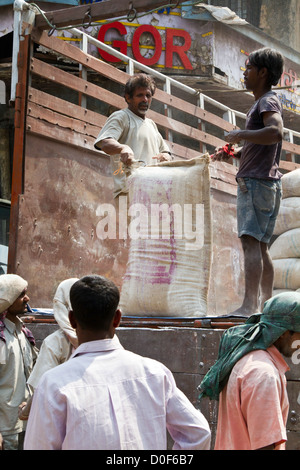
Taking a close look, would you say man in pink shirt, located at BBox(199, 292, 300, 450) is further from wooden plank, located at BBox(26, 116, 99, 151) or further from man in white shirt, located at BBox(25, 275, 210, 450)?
wooden plank, located at BBox(26, 116, 99, 151)

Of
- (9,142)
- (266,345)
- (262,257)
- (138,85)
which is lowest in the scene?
(266,345)

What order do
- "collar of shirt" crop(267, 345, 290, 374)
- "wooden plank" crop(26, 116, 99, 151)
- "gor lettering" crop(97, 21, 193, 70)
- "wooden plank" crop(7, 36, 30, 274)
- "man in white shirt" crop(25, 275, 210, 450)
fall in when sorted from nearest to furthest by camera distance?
"man in white shirt" crop(25, 275, 210, 450) → "collar of shirt" crop(267, 345, 290, 374) → "wooden plank" crop(7, 36, 30, 274) → "wooden plank" crop(26, 116, 99, 151) → "gor lettering" crop(97, 21, 193, 70)

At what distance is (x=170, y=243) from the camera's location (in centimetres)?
436

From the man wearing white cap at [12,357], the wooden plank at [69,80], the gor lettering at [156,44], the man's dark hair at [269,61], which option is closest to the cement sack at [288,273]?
the wooden plank at [69,80]

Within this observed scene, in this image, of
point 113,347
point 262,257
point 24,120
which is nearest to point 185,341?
point 262,257

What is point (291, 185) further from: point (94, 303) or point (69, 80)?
point (94, 303)

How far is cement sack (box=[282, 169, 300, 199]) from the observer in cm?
677

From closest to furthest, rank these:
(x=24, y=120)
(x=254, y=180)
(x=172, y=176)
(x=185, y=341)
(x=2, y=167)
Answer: (x=185, y=341) → (x=254, y=180) → (x=172, y=176) → (x=24, y=120) → (x=2, y=167)

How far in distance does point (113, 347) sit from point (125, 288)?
95.7 inches

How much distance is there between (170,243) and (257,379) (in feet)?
7.11

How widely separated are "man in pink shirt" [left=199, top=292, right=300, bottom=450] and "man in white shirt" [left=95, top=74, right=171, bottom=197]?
2511 millimetres

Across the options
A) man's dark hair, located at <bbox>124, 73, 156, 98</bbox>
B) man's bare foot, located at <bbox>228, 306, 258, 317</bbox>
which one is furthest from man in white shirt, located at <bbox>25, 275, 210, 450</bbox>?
man's dark hair, located at <bbox>124, 73, 156, 98</bbox>
